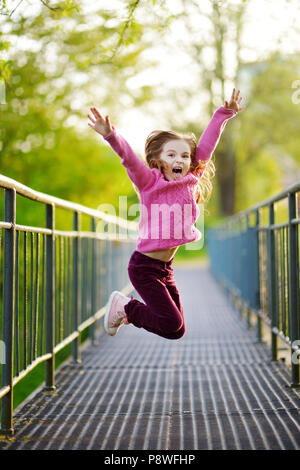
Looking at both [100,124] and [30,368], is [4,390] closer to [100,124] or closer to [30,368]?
[30,368]

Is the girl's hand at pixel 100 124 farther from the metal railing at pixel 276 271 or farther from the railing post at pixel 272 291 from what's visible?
the railing post at pixel 272 291

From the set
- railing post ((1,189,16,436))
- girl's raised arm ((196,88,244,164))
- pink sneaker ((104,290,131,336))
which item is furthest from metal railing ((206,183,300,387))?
railing post ((1,189,16,436))

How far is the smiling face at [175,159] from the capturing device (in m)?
3.37

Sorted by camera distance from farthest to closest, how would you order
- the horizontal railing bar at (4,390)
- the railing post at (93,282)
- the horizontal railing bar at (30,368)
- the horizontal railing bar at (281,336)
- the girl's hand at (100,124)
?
the railing post at (93,282) → the horizontal railing bar at (281,336) → the horizontal railing bar at (30,368) → the horizontal railing bar at (4,390) → the girl's hand at (100,124)

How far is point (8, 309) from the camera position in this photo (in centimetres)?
325

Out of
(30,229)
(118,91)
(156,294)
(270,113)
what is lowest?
(156,294)

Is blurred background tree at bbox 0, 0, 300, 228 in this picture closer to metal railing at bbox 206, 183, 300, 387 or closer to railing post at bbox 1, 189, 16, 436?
metal railing at bbox 206, 183, 300, 387

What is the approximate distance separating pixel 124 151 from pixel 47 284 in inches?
59.9

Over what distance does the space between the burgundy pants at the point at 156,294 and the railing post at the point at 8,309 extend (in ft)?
2.04

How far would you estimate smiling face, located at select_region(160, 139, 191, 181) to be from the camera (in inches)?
133

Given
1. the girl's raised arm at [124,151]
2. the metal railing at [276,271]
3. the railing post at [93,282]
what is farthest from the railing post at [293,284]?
the railing post at [93,282]

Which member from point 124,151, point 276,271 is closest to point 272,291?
Answer: point 276,271

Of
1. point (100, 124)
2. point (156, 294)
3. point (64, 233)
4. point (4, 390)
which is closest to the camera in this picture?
point (100, 124)

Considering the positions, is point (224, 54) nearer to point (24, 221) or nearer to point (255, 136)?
point (255, 136)
